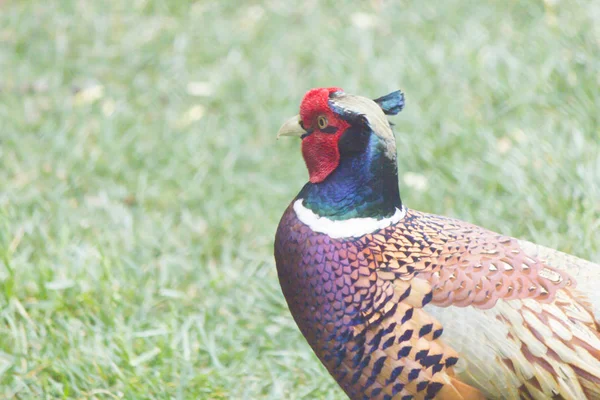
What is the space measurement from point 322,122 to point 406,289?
557 mm

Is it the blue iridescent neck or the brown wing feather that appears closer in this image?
the brown wing feather

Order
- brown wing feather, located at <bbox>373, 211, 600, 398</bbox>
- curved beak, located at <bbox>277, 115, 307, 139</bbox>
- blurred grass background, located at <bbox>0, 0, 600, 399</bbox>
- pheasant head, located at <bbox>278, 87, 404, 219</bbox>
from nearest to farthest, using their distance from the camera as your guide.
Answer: brown wing feather, located at <bbox>373, 211, 600, 398</bbox> → pheasant head, located at <bbox>278, 87, 404, 219</bbox> → curved beak, located at <bbox>277, 115, 307, 139</bbox> → blurred grass background, located at <bbox>0, 0, 600, 399</bbox>

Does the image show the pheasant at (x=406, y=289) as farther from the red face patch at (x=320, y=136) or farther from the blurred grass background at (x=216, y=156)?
the blurred grass background at (x=216, y=156)

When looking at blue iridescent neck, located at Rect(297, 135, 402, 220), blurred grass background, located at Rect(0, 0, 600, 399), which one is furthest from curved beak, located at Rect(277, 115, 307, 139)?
blurred grass background, located at Rect(0, 0, 600, 399)

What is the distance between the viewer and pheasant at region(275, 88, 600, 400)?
2.35 m

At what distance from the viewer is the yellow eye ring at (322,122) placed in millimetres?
2555

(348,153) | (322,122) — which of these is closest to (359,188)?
(348,153)

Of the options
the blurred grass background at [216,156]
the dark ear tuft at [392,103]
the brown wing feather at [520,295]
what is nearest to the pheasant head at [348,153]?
the dark ear tuft at [392,103]

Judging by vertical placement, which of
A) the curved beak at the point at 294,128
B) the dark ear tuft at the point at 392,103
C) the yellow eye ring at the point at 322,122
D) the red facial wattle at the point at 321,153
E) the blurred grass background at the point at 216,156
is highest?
the dark ear tuft at the point at 392,103

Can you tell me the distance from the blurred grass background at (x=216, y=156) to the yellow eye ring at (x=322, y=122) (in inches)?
44.1

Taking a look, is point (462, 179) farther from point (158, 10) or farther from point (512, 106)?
point (158, 10)

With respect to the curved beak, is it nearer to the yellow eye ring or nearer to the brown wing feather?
the yellow eye ring

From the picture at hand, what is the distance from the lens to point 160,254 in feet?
13.3

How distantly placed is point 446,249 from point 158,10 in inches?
163
